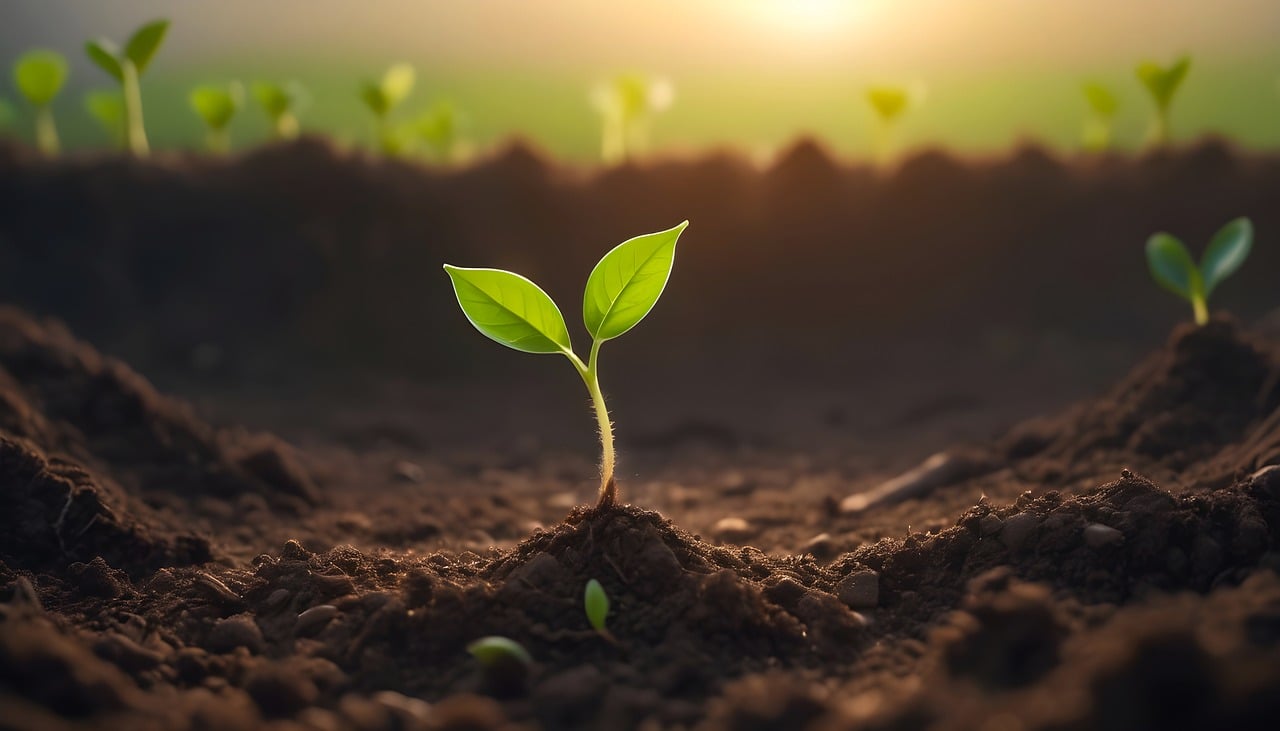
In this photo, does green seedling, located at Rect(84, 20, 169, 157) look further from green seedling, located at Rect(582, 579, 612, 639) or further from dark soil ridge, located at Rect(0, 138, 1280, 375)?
green seedling, located at Rect(582, 579, 612, 639)

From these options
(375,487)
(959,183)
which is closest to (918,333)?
(959,183)

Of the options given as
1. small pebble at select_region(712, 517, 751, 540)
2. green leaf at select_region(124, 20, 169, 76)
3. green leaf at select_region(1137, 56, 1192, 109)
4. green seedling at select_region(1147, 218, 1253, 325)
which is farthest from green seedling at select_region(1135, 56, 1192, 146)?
green leaf at select_region(124, 20, 169, 76)

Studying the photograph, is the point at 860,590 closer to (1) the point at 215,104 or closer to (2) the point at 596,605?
(2) the point at 596,605

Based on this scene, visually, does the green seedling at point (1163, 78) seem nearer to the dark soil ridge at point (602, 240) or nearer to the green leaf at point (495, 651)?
the dark soil ridge at point (602, 240)

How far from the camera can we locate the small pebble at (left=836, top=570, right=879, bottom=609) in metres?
2.18

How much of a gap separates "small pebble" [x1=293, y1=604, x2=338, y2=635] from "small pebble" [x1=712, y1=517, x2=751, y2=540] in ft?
4.88

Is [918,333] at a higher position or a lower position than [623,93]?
lower

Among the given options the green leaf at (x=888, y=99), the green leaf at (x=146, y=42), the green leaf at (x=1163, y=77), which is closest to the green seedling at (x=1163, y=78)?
the green leaf at (x=1163, y=77)

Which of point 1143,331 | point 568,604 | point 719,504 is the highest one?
point 1143,331

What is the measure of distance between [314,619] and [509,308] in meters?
0.76

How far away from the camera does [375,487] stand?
4086 mm

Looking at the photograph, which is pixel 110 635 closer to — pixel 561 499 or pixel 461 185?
pixel 561 499

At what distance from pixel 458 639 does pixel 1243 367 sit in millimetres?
2933

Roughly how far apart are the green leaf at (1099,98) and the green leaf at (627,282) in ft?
18.3
